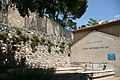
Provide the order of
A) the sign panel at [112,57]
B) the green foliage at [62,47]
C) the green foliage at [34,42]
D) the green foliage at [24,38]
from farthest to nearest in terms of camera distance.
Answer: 1. the green foliage at [62,47]
2. the sign panel at [112,57]
3. the green foliage at [34,42]
4. the green foliage at [24,38]

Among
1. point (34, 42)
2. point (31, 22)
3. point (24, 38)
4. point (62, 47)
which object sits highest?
point (31, 22)

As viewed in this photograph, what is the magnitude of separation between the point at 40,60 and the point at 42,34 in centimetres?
283

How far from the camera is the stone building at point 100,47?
15.8 meters

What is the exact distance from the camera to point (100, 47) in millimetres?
16953

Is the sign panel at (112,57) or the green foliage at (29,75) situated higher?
the sign panel at (112,57)

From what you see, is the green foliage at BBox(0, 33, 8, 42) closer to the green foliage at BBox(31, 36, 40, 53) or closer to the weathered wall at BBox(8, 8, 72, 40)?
the weathered wall at BBox(8, 8, 72, 40)

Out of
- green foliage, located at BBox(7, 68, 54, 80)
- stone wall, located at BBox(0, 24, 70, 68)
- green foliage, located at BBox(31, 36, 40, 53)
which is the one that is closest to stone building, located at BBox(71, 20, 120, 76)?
stone wall, located at BBox(0, 24, 70, 68)

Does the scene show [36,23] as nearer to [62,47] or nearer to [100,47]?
[62,47]

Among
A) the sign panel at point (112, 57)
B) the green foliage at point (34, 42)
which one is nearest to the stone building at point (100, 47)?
the sign panel at point (112, 57)

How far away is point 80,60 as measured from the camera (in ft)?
61.5

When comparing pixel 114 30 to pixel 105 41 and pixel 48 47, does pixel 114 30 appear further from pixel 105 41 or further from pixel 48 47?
pixel 48 47

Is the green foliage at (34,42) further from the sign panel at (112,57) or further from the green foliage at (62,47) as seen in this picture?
the sign panel at (112,57)

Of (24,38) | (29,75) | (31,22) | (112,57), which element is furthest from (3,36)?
(112,57)

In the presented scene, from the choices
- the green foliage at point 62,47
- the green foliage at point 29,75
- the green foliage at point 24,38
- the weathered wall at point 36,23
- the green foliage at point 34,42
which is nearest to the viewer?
the green foliage at point 29,75
